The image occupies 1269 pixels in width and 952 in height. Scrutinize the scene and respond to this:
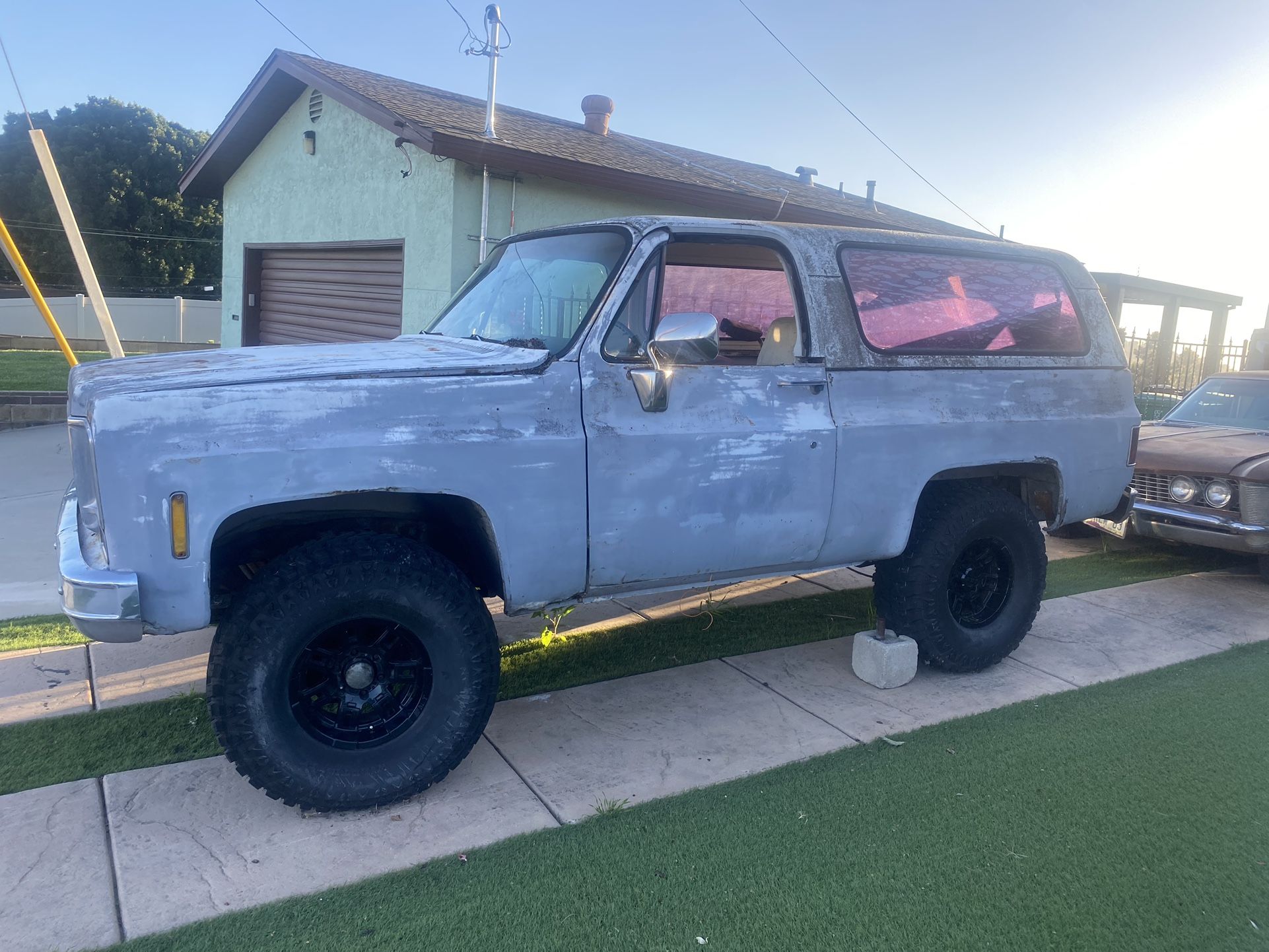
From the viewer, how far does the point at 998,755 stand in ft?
12.7

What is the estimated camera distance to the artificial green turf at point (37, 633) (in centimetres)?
480

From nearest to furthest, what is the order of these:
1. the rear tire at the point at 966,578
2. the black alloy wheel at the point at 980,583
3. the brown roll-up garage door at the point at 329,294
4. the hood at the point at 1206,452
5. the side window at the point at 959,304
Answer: the side window at the point at 959,304 → the rear tire at the point at 966,578 → the black alloy wheel at the point at 980,583 → the hood at the point at 1206,452 → the brown roll-up garage door at the point at 329,294

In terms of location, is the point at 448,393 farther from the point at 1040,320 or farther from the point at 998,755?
the point at 1040,320

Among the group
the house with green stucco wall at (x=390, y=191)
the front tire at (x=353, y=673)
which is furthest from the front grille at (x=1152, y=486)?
the front tire at (x=353, y=673)

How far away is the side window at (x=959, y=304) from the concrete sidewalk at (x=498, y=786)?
1745mm

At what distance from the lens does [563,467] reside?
3438 millimetres

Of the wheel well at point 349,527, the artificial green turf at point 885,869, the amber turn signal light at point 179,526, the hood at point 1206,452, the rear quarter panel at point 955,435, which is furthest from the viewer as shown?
the hood at point 1206,452

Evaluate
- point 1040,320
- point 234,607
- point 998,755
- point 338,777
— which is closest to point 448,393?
point 234,607

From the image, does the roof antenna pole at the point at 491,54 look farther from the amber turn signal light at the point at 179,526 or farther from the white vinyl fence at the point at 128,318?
the white vinyl fence at the point at 128,318

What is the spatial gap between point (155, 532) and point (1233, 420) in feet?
26.9

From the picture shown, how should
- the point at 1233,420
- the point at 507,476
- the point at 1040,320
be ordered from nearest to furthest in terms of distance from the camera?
the point at 507,476
the point at 1040,320
the point at 1233,420

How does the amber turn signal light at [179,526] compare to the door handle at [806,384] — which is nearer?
the amber turn signal light at [179,526]

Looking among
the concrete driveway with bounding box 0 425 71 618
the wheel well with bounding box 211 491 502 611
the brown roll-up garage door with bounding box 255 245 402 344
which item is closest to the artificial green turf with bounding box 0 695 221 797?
the wheel well with bounding box 211 491 502 611

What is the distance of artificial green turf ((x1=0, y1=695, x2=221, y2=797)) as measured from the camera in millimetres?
3549
